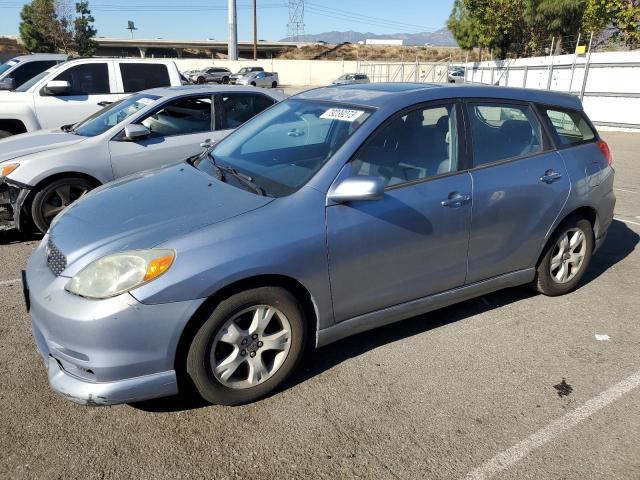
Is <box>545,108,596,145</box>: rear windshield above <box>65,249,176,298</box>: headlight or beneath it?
above

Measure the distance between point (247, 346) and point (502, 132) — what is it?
2.45 m

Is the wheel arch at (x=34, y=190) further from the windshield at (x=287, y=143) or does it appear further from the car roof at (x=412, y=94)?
the car roof at (x=412, y=94)

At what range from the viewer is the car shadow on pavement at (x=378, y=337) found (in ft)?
9.57

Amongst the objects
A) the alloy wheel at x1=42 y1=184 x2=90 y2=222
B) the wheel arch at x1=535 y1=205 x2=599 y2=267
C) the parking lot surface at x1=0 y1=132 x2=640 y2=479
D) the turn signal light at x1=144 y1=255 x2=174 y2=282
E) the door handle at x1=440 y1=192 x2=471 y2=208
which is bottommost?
the parking lot surface at x1=0 y1=132 x2=640 y2=479

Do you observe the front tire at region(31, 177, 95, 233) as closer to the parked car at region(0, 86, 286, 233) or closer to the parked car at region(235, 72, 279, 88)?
the parked car at region(0, 86, 286, 233)

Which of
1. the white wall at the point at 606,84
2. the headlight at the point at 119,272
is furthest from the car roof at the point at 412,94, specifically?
the white wall at the point at 606,84

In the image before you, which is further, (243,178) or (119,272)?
(243,178)

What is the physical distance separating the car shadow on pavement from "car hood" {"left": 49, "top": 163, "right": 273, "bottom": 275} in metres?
0.94

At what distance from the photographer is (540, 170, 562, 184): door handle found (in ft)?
12.6

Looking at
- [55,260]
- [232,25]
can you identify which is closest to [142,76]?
[55,260]

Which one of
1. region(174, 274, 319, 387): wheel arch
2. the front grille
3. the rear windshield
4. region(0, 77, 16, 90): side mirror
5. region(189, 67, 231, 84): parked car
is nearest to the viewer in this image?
region(174, 274, 319, 387): wheel arch

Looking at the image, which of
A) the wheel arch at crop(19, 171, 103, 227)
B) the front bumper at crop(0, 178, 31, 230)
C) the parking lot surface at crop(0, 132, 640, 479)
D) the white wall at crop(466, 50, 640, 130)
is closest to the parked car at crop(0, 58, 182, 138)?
the wheel arch at crop(19, 171, 103, 227)

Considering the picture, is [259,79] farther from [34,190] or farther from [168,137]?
[34,190]

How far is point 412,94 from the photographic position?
11.3ft
